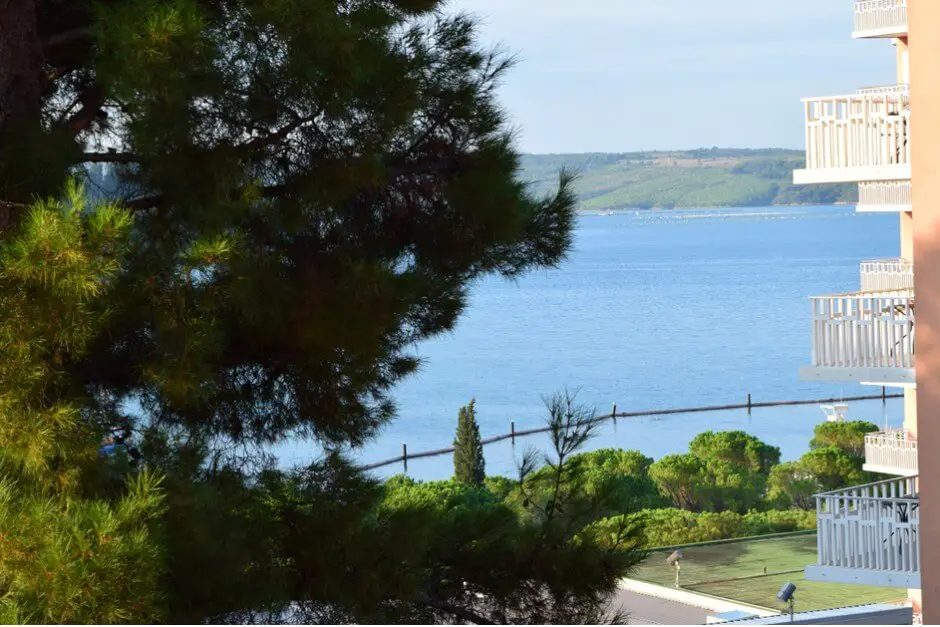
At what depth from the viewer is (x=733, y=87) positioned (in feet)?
234

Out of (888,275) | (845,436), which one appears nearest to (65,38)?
(888,275)

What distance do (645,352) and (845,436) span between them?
35666 millimetres

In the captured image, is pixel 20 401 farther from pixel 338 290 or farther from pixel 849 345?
pixel 849 345

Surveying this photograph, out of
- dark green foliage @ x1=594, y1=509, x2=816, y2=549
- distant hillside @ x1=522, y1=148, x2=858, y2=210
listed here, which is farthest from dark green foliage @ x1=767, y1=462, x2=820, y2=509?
distant hillside @ x1=522, y1=148, x2=858, y2=210

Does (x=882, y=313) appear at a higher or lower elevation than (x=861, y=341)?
higher

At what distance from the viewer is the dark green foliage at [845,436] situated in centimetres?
2206

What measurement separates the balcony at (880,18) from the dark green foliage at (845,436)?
1322 centimetres

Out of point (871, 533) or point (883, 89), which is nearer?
point (871, 533)

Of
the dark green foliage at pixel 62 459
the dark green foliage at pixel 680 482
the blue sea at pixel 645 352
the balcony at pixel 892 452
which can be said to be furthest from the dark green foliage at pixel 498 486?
the dark green foliage at pixel 62 459

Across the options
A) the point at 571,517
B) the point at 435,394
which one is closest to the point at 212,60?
the point at 571,517

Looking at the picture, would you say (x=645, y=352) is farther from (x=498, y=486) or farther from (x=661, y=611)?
(x=661, y=611)

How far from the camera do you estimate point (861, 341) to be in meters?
8.00

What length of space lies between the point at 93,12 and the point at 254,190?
0.70 metres

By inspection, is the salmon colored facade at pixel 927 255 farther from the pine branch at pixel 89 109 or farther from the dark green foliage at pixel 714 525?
the dark green foliage at pixel 714 525
